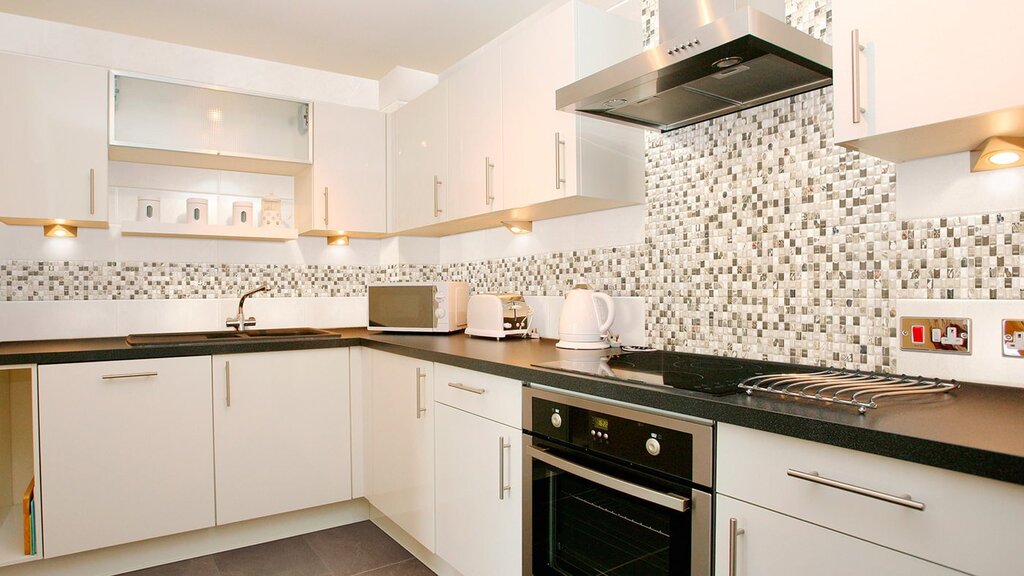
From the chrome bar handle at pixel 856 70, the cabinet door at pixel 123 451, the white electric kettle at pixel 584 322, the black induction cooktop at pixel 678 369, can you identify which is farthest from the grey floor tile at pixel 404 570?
the chrome bar handle at pixel 856 70

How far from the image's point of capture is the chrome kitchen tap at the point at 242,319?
3.07 metres

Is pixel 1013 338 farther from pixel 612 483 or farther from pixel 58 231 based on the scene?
pixel 58 231

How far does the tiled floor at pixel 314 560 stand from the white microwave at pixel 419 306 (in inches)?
38.4

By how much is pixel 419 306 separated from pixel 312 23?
1.38 metres

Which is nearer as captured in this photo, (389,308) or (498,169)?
(498,169)

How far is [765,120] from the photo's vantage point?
72.4 inches

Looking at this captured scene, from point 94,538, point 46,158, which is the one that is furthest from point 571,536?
point 46,158

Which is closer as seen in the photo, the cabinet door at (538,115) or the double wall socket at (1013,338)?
the double wall socket at (1013,338)

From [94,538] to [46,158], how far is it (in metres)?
1.53

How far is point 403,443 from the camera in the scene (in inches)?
98.3

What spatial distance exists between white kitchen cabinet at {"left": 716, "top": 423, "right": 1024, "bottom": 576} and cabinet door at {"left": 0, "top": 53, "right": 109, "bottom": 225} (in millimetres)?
2704

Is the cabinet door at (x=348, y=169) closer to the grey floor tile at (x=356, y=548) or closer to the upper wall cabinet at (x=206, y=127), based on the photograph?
the upper wall cabinet at (x=206, y=127)

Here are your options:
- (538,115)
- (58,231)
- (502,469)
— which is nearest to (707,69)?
(538,115)

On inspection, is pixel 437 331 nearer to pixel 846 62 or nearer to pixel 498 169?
pixel 498 169
